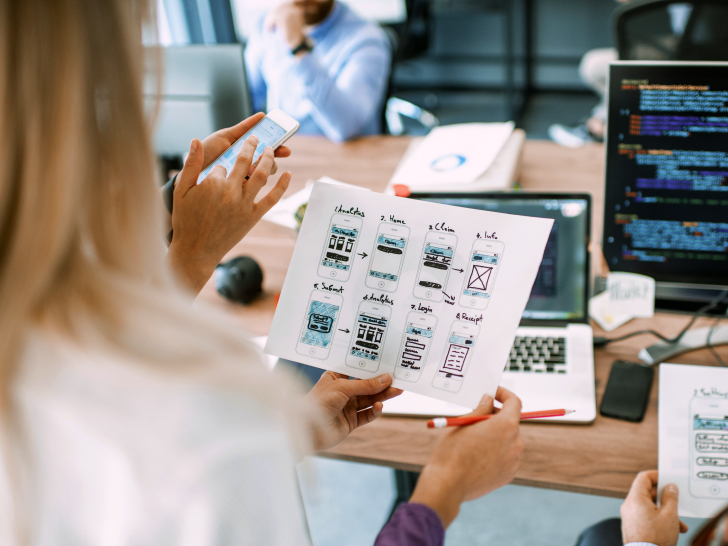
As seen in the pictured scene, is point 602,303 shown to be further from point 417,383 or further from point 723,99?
point 417,383

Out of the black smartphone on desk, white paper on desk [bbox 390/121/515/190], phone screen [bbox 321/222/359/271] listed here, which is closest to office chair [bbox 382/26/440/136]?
white paper on desk [bbox 390/121/515/190]

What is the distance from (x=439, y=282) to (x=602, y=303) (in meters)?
0.49

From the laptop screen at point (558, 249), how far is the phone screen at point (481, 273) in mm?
247

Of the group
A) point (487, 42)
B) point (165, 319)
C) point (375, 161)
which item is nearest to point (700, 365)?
point (165, 319)

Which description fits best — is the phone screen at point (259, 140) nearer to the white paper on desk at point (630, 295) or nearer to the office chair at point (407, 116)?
the white paper on desk at point (630, 295)

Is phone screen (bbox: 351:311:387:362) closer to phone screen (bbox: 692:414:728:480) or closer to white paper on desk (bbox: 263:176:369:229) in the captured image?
phone screen (bbox: 692:414:728:480)

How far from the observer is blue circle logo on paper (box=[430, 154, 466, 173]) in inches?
53.9

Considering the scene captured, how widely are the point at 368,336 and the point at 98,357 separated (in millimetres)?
427

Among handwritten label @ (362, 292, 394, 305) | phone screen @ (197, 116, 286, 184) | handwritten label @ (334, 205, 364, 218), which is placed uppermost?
phone screen @ (197, 116, 286, 184)

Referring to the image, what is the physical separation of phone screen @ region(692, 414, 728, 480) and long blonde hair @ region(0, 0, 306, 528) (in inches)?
26.3

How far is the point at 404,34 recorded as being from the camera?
314 cm

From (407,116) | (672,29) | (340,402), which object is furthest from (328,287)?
(407,116)

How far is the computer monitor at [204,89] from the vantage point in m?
1.38

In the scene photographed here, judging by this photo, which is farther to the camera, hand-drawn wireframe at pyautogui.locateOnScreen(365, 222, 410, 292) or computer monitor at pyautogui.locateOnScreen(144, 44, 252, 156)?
computer monitor at pyautogui.locateOnScreen(144, 44, 252, 156)
